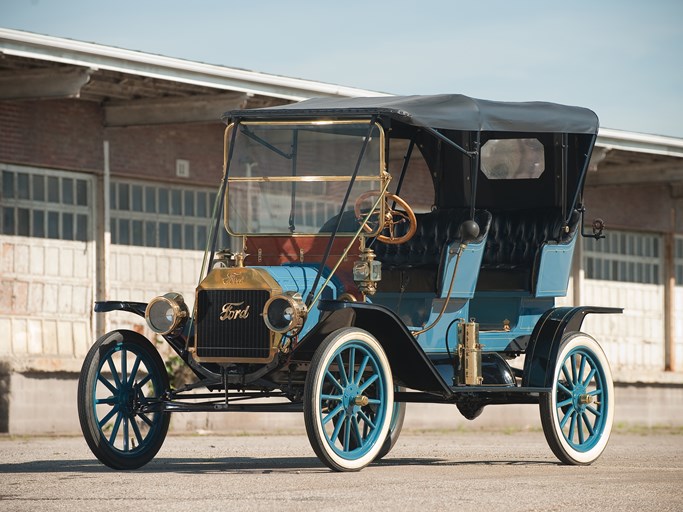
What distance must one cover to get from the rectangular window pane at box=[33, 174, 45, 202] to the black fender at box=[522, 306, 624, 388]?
7476 mm

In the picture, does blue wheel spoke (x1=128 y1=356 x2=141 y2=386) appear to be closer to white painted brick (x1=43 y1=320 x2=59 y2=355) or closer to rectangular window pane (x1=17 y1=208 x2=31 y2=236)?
rectangular window pane (x1=17 y1=208 x2=31 y2=236)

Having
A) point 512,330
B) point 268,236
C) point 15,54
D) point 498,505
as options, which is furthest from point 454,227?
point 15,54

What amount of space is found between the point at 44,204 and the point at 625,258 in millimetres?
10742

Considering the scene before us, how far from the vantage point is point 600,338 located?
22.5m

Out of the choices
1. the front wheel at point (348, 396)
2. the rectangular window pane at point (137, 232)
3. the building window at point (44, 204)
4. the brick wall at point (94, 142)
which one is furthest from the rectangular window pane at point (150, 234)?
the front wheel at point (348, 396)

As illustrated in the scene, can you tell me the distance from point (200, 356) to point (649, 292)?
15586 millimetres

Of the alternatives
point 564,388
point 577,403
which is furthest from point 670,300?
point 564,388

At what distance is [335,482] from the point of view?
800cm

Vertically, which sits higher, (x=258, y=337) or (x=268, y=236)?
(x=268, y=236)

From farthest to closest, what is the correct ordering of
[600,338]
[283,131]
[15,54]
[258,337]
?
[600,338] < [15,54] < [283,131] < [258,337]

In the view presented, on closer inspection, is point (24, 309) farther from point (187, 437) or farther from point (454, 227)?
point (454, 227)

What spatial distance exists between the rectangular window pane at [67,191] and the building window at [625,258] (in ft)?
30.3

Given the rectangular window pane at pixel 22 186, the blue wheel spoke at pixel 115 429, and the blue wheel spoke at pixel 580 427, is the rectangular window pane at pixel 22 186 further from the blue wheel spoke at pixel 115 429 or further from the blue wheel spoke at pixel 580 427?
the blue wheel spoke at pixel 580 427

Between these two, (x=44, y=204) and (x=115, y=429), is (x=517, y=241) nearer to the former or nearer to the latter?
(x=115, y=429)
